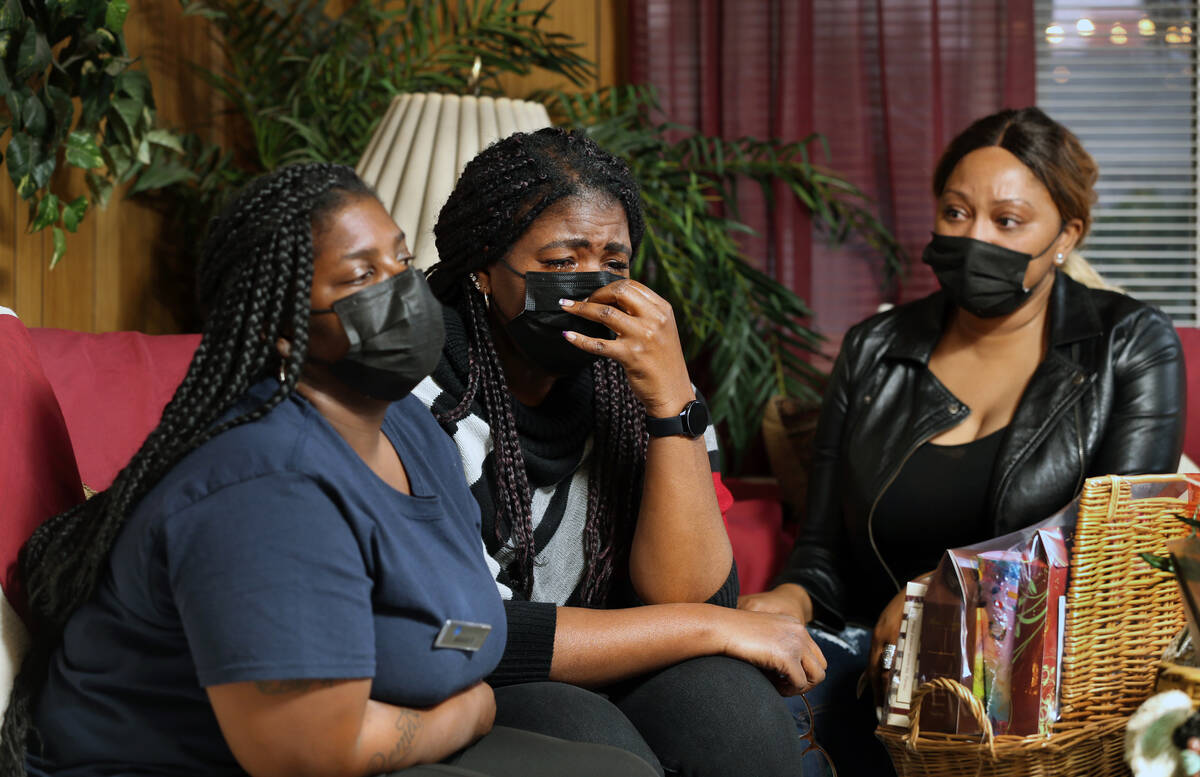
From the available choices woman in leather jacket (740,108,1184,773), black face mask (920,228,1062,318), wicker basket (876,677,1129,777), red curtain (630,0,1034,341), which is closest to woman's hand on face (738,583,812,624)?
woman in leather jacket (740,108,1184,773)

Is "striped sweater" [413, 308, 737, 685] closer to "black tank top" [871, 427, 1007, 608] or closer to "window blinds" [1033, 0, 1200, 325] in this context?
"black tank top" [871, 427, 1007, 608]

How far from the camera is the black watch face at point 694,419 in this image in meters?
1.40

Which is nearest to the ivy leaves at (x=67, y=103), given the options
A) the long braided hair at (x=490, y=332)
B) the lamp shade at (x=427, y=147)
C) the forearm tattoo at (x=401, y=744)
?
the lamp shade at (x=427, y=147)

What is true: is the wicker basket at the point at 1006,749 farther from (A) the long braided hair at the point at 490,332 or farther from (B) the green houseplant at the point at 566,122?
(B) the green houseplant at the point at 566,122

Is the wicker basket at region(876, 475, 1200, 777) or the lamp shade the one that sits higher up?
the lamp shade

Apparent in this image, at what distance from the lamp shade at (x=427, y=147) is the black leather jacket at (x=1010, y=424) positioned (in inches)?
31.1

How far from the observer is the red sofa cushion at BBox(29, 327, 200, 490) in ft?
4.92

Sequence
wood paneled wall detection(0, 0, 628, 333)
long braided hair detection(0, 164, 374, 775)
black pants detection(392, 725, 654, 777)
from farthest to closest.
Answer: wood paneled wall detection(0, 0, 628, 333), black pants detection(392, 725, 654, 777), long braided hair detection(0, 164, 374, 775)

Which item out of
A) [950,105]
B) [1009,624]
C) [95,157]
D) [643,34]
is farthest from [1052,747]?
[643,34]

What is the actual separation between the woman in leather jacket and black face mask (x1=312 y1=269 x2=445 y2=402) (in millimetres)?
923

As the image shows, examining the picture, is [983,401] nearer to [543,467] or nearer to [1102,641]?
[1102,641]

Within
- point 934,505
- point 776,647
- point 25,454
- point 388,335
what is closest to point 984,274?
point 934,505

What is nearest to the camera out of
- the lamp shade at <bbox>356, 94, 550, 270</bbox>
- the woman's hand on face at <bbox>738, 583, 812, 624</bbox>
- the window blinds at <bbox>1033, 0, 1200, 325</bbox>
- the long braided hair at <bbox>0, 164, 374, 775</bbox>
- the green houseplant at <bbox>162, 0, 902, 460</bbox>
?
the long braided hair at <bbox>0, 164, 374, 775</bbox>

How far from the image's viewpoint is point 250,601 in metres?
0.85
